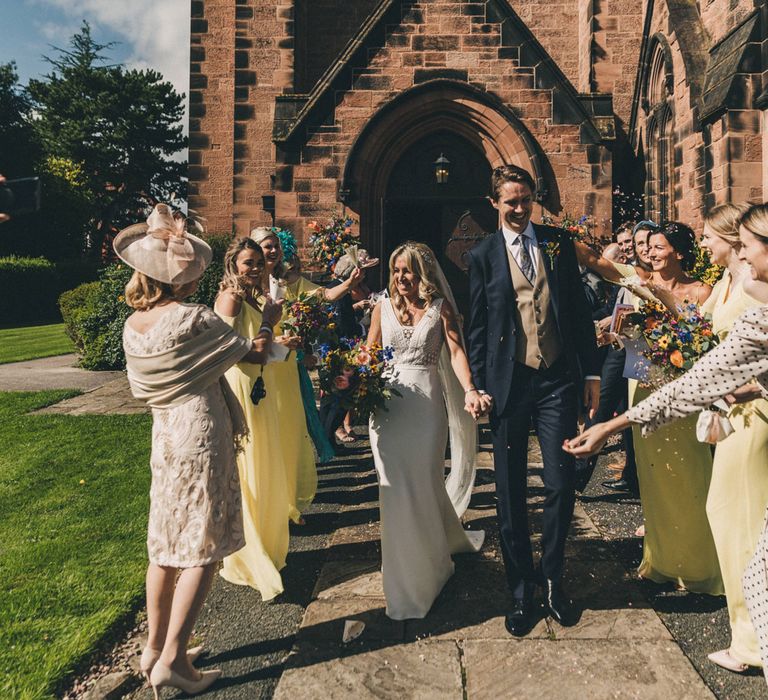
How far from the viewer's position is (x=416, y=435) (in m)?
3.84

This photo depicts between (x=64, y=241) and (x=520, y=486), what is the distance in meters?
40.4

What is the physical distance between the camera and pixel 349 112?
36.6 feet

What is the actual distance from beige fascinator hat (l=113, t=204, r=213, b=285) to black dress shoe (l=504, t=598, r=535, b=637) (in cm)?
240

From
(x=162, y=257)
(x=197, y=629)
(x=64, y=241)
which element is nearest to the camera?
(x=162, y=257)

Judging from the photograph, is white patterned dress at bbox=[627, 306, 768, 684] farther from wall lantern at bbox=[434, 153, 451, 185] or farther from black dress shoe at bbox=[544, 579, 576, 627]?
wall lantern at bbox=[434, 153, 451, 185]

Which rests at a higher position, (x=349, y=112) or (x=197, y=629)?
(x=349, y=112)

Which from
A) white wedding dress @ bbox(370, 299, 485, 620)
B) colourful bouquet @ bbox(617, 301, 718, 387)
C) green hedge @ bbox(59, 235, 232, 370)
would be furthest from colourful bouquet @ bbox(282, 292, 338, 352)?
green hedge @ bbox(59, 235, 232, 370)

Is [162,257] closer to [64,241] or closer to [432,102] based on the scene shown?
[432,102]

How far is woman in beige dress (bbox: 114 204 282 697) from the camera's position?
9.36 feet

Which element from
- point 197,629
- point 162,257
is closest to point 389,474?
point 197,629

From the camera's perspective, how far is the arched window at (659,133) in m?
11.2

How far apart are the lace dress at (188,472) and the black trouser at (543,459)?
1.54 meters

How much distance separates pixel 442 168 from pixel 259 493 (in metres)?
9.18

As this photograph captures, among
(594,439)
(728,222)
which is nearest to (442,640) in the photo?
(594,439)
